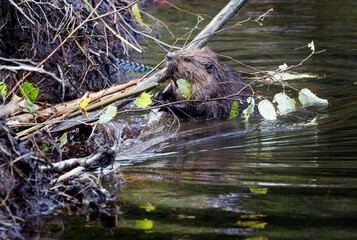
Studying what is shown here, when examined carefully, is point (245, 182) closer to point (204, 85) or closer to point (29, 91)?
point (29, 91)

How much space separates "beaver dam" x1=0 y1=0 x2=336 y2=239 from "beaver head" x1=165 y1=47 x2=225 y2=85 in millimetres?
11

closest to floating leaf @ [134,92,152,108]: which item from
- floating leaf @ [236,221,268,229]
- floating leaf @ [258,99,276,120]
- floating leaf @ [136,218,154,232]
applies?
floating leaf @ [258,99,276,120]

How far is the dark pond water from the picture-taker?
2.75 metres

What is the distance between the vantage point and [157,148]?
4.54m

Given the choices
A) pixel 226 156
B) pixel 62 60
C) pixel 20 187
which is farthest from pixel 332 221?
pixel 62 60

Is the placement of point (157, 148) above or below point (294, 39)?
below

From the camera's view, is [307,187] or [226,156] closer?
[307,187]

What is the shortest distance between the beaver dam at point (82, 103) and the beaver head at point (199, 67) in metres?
0.01

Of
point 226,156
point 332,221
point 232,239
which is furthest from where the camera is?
point 226,156

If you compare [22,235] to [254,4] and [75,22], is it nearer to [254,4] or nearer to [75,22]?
[75,22]

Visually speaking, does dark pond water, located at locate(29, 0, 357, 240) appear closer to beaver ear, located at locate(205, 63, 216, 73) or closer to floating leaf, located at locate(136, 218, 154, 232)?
floating leaf, located at locate(136, 218, 154, 232)

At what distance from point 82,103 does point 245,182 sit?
1.29 metres

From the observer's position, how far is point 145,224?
284 centimetres

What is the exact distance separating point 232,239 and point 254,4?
11140 mm
